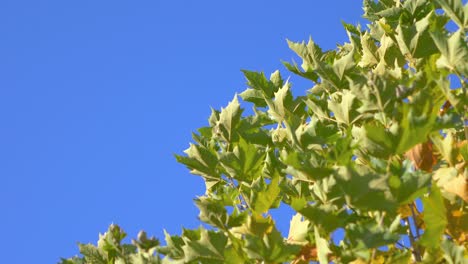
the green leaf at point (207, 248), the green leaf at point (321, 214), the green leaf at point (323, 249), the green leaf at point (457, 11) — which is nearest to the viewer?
the green leaf at point (323, 249)

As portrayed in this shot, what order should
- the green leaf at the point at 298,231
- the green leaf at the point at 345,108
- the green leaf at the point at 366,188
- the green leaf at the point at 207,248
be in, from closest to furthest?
the green leaf at the point at 366,188 → the green leaf at the point at 207,248 → the green leaf at the point at 298,231 → the green leaf at the point at 345,108

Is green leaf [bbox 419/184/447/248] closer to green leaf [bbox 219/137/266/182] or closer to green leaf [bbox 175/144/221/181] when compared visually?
green leaf [bbox 219/137/266/182]

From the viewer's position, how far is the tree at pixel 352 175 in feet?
9.60

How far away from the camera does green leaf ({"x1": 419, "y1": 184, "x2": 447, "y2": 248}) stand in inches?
118

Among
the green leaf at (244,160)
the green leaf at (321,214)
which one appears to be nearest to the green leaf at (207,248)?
the green leaf at (321,214)

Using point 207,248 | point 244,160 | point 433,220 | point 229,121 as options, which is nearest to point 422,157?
point 433,220

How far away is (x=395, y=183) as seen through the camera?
9.49 ft

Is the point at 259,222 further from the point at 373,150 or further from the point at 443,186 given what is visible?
the point at 443,186

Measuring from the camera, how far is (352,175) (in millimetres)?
2852

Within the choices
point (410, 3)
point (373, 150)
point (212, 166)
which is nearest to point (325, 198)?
point (373, 150)

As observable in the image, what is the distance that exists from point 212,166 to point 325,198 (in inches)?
42.4

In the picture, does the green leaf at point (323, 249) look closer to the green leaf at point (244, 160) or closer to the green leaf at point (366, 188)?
the green leaf at point (366, 188)

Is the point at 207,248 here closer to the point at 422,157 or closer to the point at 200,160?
the point at 200,160

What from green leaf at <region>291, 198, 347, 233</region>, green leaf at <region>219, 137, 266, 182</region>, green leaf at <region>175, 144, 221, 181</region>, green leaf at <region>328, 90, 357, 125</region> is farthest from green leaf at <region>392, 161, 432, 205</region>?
green leaf at <region>175, 144, 221, 181</region>
